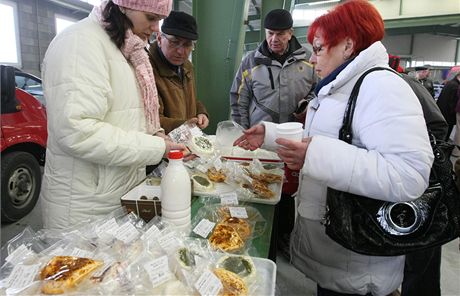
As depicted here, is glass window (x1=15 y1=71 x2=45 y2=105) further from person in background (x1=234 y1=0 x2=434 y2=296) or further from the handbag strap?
the handbag strap

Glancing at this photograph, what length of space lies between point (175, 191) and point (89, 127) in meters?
0.35

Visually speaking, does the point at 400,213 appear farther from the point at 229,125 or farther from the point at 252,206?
the point at 229,125

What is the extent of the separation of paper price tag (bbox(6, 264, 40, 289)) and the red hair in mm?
1158

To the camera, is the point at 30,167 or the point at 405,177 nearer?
the point at 405,177

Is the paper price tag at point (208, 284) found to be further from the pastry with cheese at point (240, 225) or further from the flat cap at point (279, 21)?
the flat cap at point (279, 21)

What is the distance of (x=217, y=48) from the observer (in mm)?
3246

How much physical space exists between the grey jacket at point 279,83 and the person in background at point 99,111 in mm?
1344

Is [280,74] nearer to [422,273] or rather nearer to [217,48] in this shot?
[217,48]

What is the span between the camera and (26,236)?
A: 951 mm

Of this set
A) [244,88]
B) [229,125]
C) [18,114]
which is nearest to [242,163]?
[229,125]

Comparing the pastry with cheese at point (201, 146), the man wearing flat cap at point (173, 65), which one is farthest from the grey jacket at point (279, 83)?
the pastry with cheese at point (201, 146)

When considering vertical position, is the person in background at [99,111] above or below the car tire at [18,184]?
above

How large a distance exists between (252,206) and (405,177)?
69 centimetres

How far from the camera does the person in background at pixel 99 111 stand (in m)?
1.03
